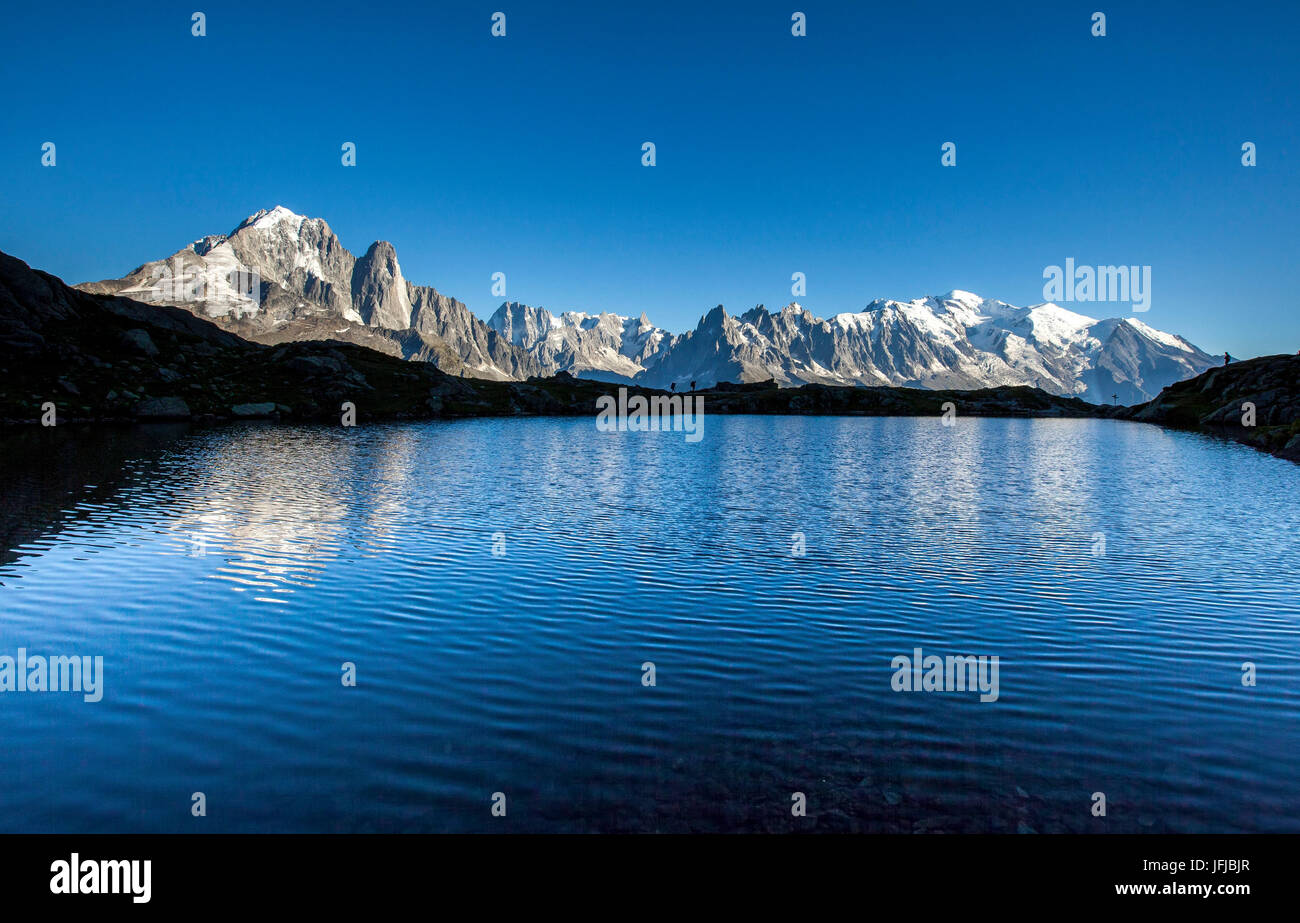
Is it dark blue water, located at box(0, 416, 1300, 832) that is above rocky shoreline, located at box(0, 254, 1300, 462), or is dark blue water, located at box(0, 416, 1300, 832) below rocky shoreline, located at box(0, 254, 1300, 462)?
below

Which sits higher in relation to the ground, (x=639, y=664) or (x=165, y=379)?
(x=165, y=379)

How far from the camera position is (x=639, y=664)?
20.5 metres

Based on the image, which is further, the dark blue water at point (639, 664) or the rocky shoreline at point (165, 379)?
the rocky shoreline at point (165, 379)

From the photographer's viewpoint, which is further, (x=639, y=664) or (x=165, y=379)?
(x=165, y=379)

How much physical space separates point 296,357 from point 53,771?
20319cm

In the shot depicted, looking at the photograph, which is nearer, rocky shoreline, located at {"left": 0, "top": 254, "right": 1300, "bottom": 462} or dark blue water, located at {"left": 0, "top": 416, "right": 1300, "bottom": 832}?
dark blue water, located at {"left": 0, "top": 416, "right": 1300, "bottom": 832}

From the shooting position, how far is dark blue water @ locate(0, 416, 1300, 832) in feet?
43.2

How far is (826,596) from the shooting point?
27688 millimetres

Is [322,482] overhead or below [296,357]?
below

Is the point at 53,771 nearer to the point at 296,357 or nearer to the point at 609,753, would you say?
the point at 609,753

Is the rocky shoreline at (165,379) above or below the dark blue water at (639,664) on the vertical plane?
above

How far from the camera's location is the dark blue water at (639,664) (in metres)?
13.2
